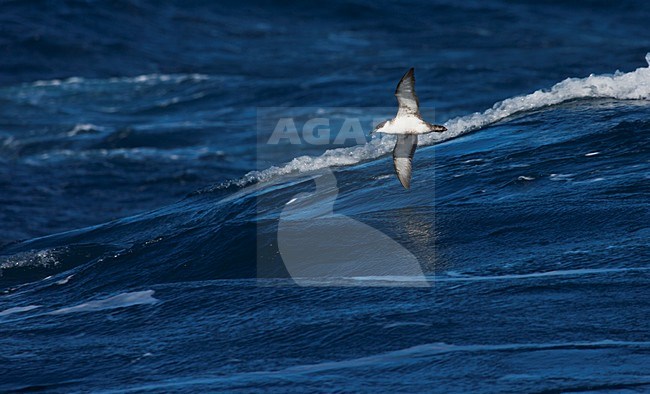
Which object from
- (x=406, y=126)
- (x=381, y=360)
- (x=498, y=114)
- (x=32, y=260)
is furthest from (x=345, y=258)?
(x=498, y=114)

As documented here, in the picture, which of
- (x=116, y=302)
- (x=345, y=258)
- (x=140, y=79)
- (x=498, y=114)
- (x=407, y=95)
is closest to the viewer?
(x=407, y=95)

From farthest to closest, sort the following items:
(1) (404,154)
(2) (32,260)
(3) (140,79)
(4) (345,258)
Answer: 1. (3) (140,79)
2. (2) (32,260)
3. (1) (404,154)
4. (4) (345,258)

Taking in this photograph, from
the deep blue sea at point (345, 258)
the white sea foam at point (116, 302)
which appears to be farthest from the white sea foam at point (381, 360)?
the white sea foam at point (116, 302)

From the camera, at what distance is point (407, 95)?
43.3 feet

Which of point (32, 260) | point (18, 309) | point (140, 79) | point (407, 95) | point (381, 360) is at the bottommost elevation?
point (381, 360)

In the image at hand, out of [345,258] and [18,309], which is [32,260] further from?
[345,258]

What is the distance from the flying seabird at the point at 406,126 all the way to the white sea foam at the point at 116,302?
3.51 metres

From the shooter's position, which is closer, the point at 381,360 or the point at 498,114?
the point at 381,360

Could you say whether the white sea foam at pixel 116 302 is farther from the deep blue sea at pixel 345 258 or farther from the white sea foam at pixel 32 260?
the white sea foam at pixel 32 260

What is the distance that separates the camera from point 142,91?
3844 centimetres

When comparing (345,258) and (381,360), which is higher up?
(345,258)

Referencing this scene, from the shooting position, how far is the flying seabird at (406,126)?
43.1ft

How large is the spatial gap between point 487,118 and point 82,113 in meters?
19.2

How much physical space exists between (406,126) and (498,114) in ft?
21.9
